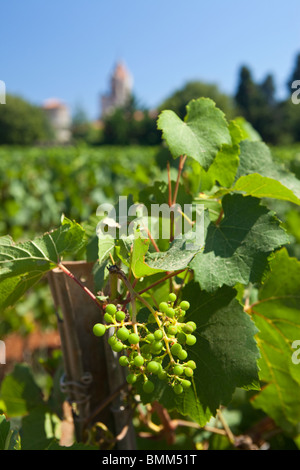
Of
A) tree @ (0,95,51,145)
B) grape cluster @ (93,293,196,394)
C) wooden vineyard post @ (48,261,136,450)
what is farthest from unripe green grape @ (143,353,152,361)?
tree @ (0,95,51,145)

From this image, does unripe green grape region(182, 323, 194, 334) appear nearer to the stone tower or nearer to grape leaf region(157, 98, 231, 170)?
grape leaf region(157, 98, 231, 170)

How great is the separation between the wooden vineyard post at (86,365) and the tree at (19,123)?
46.5m

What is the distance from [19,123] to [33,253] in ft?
170

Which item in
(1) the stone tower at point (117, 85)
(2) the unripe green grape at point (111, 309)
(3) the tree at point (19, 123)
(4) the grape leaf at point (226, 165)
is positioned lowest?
(2) the unripe green grape at point (111, 309)

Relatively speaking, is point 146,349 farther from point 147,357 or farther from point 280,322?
point 280,322

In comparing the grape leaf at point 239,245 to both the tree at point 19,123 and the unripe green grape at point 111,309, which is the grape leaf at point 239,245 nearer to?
the unripe green grape at point 111,309

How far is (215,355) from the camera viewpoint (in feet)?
2.49

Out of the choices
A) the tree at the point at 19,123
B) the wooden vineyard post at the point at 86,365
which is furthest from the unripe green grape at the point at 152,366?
the tree at the point at 19,123

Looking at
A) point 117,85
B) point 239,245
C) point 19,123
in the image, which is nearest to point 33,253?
point 239,245

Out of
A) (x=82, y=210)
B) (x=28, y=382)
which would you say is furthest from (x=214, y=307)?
(x=82, y=210)

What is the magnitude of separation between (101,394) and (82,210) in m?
4.10

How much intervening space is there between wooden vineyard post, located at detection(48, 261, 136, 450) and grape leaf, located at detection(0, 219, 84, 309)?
5.3 inches

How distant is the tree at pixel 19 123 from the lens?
150 feet

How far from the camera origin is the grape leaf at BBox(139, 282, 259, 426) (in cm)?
75
